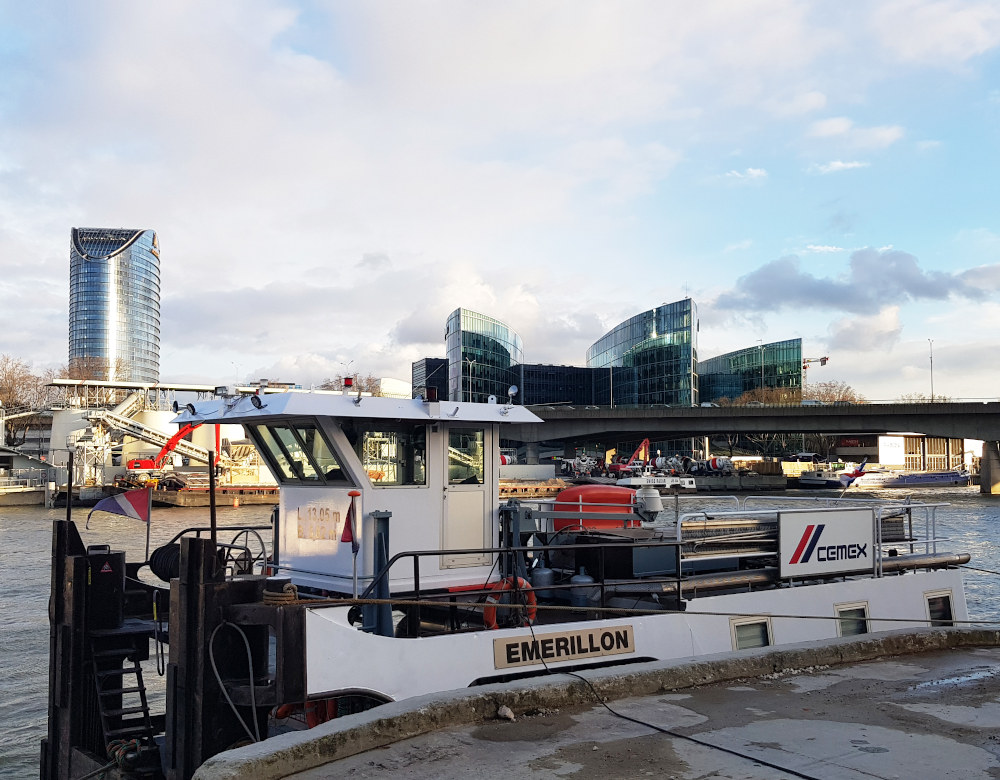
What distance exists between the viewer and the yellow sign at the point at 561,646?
8840 mm

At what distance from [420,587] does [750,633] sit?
168 inches

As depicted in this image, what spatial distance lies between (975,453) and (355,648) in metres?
143

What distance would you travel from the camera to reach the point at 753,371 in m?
129

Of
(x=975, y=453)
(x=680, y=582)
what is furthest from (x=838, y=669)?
(x=975, y=453)

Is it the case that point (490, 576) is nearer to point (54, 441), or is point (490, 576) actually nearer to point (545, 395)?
point (54, 441)

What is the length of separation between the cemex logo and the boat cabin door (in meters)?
4.14

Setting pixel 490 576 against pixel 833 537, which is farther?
pixel 833 537

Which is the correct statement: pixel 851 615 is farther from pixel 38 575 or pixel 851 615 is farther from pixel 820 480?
Answer: pixel 820 480

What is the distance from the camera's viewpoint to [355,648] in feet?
25.6

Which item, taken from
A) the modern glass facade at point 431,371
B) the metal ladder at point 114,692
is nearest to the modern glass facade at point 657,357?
the modern glass facade at point 431,371

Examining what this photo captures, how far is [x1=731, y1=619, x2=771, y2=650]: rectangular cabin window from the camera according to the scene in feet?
34.7

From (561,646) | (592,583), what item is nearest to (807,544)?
(592,583)

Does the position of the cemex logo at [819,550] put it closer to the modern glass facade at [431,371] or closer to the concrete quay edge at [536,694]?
the concrete quay edge at [536,694]

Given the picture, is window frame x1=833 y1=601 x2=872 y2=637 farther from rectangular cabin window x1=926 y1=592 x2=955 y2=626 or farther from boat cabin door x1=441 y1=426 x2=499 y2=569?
boat cabin door x1=441 y1=426 x2=499 y2=569
